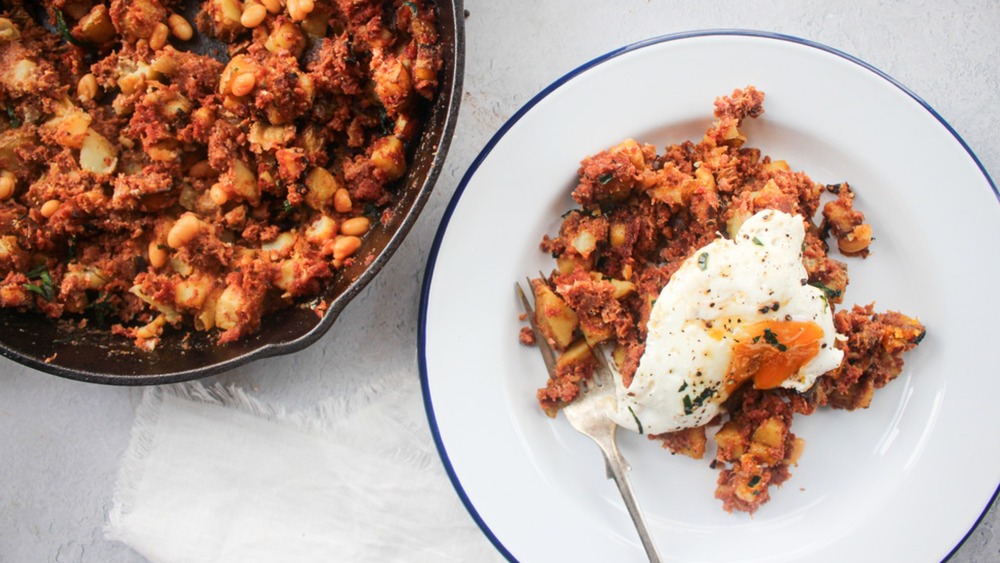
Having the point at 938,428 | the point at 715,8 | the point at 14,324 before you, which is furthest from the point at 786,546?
the point at 14,324

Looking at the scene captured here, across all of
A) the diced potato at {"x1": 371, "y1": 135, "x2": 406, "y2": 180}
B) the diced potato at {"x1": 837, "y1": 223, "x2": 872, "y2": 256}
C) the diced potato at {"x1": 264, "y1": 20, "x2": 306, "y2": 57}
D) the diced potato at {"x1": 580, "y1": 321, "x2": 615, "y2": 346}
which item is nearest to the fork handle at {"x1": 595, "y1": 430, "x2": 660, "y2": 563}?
the diced potato at {"x1": 580, "y1": 321, "x2": 615, "y2": 346}

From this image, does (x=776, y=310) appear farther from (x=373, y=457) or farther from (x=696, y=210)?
(x=373, y=457)

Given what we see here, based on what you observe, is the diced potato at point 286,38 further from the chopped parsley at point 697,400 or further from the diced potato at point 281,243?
the chopped parsley at point 697,400

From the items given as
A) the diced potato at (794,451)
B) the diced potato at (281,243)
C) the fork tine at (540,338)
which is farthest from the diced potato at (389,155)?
the diced potato at (794,451)

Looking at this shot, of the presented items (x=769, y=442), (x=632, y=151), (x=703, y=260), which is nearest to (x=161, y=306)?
(x=632, y=151)

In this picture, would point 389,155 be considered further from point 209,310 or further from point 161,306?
point 161,306

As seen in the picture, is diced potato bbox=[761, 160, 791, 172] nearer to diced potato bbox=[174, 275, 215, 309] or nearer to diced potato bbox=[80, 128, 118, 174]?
diced potato bbox=[174, 275, 215, 309]
